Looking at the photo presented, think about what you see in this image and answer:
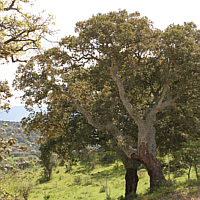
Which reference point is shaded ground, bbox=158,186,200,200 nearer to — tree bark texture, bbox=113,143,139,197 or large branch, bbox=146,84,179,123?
large branch, bbox=146,84,179,123

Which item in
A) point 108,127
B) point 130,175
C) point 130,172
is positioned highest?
point 108,127

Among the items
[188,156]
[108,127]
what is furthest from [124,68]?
[188,156]

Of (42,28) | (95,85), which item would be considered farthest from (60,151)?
(42,28)

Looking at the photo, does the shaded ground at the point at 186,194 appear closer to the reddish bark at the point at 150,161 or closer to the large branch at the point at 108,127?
the reddish bark at the point at 150,161

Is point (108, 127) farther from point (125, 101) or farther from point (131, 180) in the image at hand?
point (131, 180)

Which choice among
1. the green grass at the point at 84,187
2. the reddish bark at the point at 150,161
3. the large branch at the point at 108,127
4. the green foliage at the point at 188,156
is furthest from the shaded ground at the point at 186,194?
the large branch at the point at 108,127

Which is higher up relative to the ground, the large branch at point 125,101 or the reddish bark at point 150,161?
the large branch at point 125,101

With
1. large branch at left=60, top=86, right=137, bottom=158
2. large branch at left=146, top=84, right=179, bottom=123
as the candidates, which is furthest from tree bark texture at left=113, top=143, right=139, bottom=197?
large branch at left=146, top=84, right=179, bottom=123

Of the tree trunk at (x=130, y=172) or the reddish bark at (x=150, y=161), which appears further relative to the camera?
the tree trunk at (x=130, y=172)

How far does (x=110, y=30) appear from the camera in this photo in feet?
40.4

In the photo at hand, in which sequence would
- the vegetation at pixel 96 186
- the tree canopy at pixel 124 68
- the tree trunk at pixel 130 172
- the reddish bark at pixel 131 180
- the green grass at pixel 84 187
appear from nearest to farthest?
the vegetation at pixel 96 186, the green grass at pixel 84 187, the tree canopy at pixel 124 68, the tree trunk at pixel 130 172, the reddish bark at pixel 131 180

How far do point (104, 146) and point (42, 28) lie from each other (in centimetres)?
934

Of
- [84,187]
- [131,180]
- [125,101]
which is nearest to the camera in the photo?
[125,101]

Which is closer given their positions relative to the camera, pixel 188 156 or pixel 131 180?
pixel 188 156
